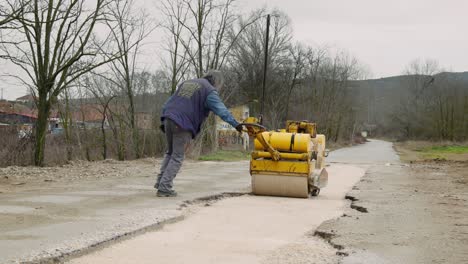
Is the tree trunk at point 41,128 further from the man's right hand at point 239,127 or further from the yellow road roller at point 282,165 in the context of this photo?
the man's right hand at point 239,127

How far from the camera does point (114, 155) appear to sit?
24734mm

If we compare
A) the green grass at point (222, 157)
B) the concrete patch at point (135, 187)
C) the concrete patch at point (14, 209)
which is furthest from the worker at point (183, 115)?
the green grass at point (222, 157)

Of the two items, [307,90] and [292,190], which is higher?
[307,90]

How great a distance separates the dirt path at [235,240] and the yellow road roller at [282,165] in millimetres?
1174

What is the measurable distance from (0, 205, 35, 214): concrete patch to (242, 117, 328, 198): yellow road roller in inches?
142

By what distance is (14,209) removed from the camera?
6156mm

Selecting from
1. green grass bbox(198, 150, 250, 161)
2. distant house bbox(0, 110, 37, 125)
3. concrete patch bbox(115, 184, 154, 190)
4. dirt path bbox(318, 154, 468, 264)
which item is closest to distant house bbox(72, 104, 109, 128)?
distant house bbox(0, 110, 37, 125)

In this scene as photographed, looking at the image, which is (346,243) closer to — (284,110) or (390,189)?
(390,189)

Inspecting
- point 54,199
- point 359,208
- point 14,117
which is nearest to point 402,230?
point 359,208

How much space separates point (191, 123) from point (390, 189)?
5.26 metres

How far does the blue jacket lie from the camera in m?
7.77

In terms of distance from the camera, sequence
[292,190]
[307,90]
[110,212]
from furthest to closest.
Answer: [307,90] → [292,190] → [110,212]

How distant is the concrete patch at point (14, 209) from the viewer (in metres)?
5.97

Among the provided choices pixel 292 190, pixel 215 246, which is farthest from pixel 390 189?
pixel 215 246
